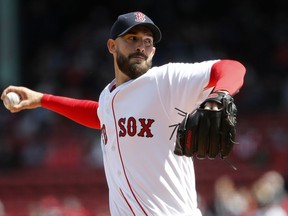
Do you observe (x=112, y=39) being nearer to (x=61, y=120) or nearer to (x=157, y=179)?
(x=157, y=179)

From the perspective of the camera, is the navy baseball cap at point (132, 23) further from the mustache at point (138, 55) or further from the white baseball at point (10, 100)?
the white baseball at point (10, 100)

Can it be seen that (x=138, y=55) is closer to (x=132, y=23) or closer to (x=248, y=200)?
(x=132, y=23)

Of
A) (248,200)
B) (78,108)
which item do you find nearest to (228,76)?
(78,108)

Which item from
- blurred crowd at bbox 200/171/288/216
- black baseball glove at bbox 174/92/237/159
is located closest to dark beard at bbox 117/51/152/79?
black baseball glove at bbox 174/92/237/159

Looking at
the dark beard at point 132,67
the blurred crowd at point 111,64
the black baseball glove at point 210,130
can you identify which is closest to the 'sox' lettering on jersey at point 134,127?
the dark beard at point 132,67

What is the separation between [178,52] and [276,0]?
114 inches

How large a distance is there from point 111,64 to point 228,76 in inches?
421

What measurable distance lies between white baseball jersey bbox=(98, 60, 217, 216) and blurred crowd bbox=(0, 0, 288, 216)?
556 centimetres

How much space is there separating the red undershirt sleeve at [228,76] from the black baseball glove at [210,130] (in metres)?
0.06

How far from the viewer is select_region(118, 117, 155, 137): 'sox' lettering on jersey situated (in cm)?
376

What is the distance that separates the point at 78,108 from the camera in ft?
14.8

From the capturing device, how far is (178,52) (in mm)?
14148

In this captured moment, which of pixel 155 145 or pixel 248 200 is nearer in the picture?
pixel 155 145

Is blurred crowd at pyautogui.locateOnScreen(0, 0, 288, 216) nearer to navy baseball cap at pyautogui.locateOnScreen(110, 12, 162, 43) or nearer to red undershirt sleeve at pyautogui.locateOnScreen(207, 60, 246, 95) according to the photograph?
navy baseball cap at pyautogui.locateOnScreen(110, 12, 162, 43)
